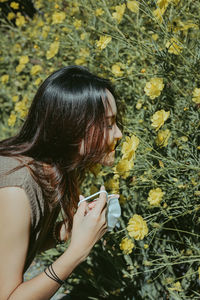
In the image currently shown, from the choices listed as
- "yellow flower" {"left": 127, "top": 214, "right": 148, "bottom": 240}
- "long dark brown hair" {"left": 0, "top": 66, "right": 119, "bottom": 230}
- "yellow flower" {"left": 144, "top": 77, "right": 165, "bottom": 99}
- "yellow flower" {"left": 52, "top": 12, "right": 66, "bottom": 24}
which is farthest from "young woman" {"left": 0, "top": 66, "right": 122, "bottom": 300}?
"yellow flower" {"left": 52, "top": 12, "right": 66, "bottom": 24}

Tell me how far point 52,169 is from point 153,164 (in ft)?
1.83

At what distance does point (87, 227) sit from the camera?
110 cm

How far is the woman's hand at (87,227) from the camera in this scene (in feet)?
3.58

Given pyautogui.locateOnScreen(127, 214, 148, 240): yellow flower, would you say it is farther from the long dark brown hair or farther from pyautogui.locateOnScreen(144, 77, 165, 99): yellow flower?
pyautogui.locateOnScreen(144, 77, 165, 99): yellow flower

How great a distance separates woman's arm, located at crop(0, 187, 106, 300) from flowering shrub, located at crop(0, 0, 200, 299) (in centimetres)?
22

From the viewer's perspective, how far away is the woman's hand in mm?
1090

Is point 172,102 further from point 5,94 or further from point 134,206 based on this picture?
point 5,94

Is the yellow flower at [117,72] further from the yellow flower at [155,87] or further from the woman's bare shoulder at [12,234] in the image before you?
the woman's bare shoulder at [12,234]

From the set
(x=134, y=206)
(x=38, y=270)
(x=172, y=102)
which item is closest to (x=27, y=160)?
(x=134, y=206)

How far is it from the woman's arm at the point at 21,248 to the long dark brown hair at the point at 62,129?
0.16 metres

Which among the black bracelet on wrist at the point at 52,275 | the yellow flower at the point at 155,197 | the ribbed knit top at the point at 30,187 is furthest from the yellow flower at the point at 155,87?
the black bracelet on wrist at the point at 52,275

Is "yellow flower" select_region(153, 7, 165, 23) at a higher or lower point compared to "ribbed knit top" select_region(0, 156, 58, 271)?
higher

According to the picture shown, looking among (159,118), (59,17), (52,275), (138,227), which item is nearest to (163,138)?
(159,118)

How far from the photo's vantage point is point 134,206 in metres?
1.72
